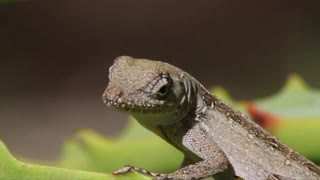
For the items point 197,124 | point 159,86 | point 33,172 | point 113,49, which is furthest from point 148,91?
point 113,49

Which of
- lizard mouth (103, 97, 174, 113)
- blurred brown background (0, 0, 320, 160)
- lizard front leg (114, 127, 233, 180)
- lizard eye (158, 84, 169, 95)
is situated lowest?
A: blurred brown background (0, 0, 320, 160)

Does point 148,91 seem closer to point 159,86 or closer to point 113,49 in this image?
point 159,86

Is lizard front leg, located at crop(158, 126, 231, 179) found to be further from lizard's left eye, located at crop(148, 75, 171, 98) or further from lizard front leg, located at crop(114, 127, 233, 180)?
lizard's left eye, located at crop(148, 75, 171, 98)

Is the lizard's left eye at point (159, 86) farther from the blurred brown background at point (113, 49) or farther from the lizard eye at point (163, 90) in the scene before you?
the blurred brown background at point (113, 49)

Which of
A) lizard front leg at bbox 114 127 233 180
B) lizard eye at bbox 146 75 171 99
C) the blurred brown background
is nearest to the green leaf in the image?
lizard front leg at bbox 114 127 233 180

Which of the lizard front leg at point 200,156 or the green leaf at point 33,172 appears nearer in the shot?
the green leaf at point 33,172

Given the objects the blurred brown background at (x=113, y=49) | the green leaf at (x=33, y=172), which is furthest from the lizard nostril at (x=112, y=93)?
the blurred brown background at (x=113, y=49)

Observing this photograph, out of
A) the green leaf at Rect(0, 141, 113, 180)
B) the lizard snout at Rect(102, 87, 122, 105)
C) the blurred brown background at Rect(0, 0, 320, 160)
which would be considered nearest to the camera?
the green leaf at Rect(0, 141, 113, 180)
